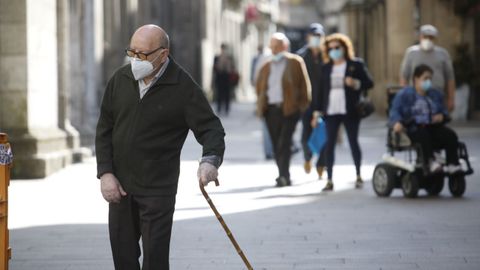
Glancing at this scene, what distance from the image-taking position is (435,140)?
14203mm

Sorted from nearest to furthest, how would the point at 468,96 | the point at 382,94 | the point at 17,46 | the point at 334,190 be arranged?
the point at 334,190, the point at 17,46, the point at 468,96, the point at 382,94

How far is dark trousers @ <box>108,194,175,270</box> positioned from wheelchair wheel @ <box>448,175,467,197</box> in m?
7.68

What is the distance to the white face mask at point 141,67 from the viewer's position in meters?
6.72

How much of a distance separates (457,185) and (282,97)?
2815mm

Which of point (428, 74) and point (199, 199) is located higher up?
point (428, 74)

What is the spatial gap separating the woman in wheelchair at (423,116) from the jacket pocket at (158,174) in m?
7.47

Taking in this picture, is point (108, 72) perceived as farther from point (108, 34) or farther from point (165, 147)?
point (165, 147)

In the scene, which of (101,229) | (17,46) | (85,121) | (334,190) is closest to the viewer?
(101,229)

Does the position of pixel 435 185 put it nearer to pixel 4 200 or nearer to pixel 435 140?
pixel 435 140

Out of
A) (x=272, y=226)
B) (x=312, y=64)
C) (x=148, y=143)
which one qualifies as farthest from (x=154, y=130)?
(x=312, y=64)

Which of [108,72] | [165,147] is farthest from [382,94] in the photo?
[165,147]

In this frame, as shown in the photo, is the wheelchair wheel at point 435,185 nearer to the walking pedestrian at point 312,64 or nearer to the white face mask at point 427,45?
the white face mask at point 427,45

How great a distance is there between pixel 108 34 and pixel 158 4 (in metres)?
13.1

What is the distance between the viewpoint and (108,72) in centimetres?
3262
